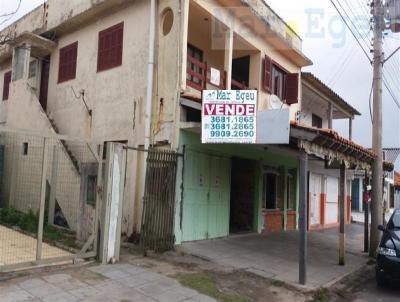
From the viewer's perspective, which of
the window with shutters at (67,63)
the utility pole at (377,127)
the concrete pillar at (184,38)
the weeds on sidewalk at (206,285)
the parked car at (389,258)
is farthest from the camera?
the window with shutters at (67,63)

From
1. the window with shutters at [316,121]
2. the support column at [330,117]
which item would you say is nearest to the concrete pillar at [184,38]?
the support column at [330,117]

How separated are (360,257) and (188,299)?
6.90 m

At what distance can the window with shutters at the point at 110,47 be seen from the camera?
37.3ft

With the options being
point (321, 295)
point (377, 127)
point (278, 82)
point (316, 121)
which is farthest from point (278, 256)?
point (316, 121)

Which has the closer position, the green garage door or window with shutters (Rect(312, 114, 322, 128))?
the green garage door

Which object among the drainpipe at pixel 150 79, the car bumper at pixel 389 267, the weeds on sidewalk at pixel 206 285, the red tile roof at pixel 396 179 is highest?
the drainpipe at pixel 150 79

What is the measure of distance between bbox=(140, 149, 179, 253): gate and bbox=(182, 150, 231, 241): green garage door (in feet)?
2.09

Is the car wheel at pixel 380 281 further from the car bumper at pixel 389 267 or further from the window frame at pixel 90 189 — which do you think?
the window frame at pixel 90 189

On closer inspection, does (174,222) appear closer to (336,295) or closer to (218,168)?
(218,168)

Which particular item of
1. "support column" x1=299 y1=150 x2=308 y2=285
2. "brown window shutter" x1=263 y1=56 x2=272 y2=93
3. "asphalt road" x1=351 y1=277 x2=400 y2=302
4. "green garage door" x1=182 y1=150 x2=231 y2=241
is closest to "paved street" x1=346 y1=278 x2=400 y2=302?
"asphalt road" x1=351 y1=277 x2=400 y2=302

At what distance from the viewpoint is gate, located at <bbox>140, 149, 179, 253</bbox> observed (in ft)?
29.6

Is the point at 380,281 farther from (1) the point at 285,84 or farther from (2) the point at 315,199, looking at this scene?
(2) the point at 315,199

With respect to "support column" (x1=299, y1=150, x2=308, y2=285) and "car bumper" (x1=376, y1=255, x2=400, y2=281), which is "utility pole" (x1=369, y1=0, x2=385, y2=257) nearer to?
"car bumper" (x1=376, y1=255, x2=400, y2=281)

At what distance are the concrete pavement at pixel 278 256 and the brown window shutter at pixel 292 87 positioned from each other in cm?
499
